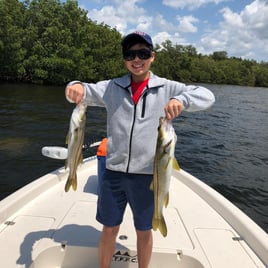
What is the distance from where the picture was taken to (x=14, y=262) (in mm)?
3010

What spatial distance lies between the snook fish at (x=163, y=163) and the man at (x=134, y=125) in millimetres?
313

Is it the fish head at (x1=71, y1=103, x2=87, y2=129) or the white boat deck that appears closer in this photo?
the fish head at (x1=71, y1=103, x2=87, y2=129)

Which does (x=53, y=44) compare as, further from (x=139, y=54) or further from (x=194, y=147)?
(x=139, y=54)

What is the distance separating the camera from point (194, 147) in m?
13.8

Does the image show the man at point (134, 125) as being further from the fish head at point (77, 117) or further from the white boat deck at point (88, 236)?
the white boat deck at point (88, 236)

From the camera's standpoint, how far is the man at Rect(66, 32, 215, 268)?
103 inches

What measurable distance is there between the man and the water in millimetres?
3075

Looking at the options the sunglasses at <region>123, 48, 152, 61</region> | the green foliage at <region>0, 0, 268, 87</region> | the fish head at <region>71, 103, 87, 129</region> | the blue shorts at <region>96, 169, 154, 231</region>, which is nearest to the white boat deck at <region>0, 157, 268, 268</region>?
the blue shorts at <region>96, 169, 154, 231</region>

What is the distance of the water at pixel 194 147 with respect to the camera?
29.6 ft

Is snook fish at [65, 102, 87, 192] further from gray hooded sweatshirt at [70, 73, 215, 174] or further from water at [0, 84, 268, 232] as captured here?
water at [0, 84, 268, 232]

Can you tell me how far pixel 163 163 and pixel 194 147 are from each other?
38.9 ft

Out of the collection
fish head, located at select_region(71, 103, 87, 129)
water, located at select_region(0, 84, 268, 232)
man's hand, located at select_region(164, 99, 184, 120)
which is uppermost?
man's hand, located at select_region(164, 99, 184, 120)

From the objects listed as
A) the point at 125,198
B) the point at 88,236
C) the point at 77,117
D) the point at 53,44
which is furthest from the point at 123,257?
the point at 53,44

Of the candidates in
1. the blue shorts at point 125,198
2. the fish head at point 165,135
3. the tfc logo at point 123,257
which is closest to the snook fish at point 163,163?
the fish head at point 165,135
